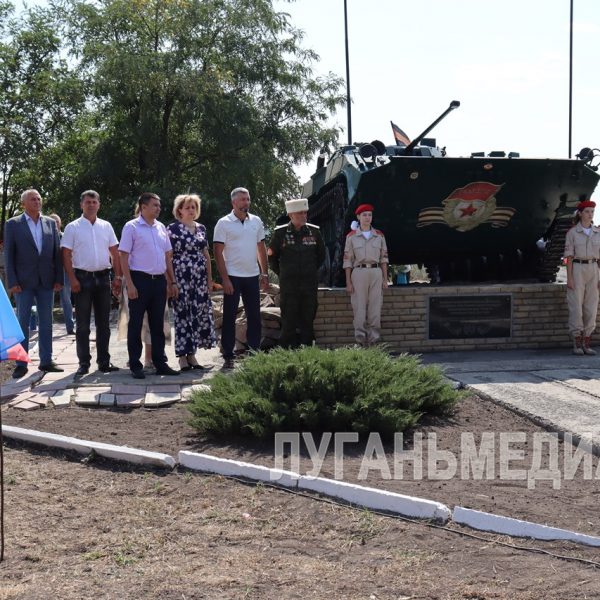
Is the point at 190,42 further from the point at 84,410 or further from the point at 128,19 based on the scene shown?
the point at 84,410

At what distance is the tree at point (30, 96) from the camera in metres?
22.8

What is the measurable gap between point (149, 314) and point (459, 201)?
435 centimetres

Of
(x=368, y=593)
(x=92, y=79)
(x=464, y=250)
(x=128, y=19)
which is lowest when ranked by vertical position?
(x=368, y=593)

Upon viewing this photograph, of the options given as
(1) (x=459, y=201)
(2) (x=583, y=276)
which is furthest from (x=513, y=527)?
(1) (x=459, y=201)

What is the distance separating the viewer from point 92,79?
69.5 ft

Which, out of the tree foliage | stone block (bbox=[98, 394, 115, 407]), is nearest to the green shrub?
stone block (bbox=[98, 394, 115, 407])

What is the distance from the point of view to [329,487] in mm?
4742

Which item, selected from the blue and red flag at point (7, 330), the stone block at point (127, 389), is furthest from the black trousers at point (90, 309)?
the blue and red flag at point (7, 330)

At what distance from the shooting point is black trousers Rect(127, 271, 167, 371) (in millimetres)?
8117

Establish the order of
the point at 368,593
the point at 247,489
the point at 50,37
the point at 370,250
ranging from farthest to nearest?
the point at 50,37 → the point at 370,250 → the point at 247,489 → the point at 368,593

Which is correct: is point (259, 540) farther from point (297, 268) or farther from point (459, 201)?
point (459, 201)

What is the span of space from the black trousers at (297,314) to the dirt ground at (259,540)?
3605mm

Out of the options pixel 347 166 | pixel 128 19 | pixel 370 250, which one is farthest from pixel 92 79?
pixel 370 250

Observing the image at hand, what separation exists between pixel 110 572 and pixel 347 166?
8101 millimetres
